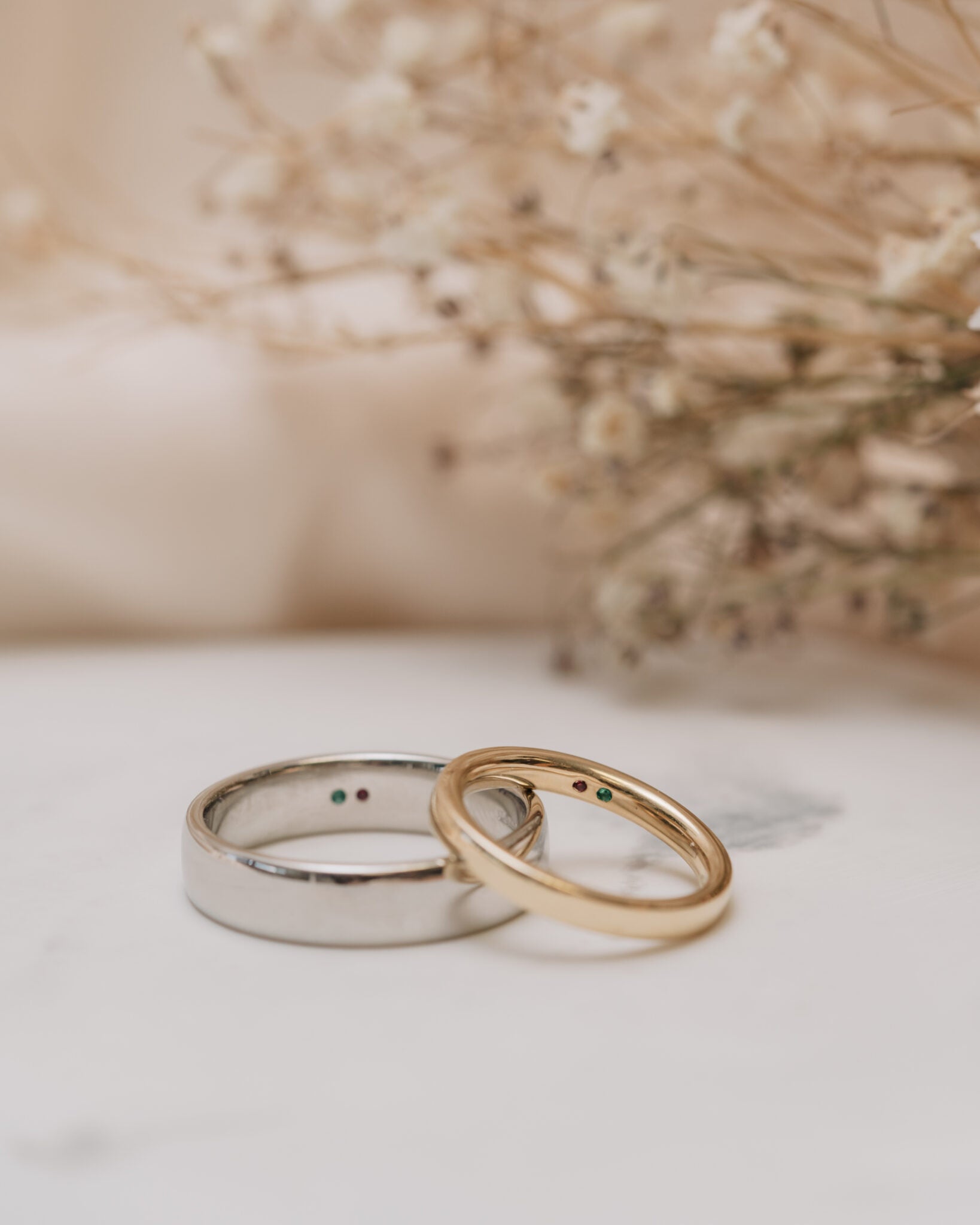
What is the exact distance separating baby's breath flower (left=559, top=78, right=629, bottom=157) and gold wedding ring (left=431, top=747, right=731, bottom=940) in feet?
1.13

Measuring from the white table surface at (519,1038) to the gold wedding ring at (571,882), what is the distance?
0.07 feet

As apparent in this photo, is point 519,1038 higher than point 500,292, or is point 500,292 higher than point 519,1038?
point 500,292

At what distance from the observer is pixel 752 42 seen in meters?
0.58

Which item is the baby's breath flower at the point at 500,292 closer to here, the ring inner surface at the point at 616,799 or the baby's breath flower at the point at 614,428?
the baby's breath flower at the point at 614,428

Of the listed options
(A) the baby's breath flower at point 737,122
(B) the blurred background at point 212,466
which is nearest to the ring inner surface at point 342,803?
(B) the blurred background at point 212,466

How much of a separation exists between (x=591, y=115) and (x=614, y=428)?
20 centimetres

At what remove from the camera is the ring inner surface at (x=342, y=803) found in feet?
1.90

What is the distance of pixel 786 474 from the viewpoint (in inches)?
30.6

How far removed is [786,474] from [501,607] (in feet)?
1.17

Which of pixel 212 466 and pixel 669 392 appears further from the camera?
pixel 212 466

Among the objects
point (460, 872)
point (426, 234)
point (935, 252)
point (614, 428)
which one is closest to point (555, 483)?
point (614, 428)

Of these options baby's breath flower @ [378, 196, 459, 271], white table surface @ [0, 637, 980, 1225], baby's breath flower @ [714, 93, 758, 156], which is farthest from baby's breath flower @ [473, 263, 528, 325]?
white table surface @ [0, 637, 980, 1225]

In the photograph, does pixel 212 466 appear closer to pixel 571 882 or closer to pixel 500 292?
pixel 500 292

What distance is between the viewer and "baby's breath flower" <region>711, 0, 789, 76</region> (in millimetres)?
578
